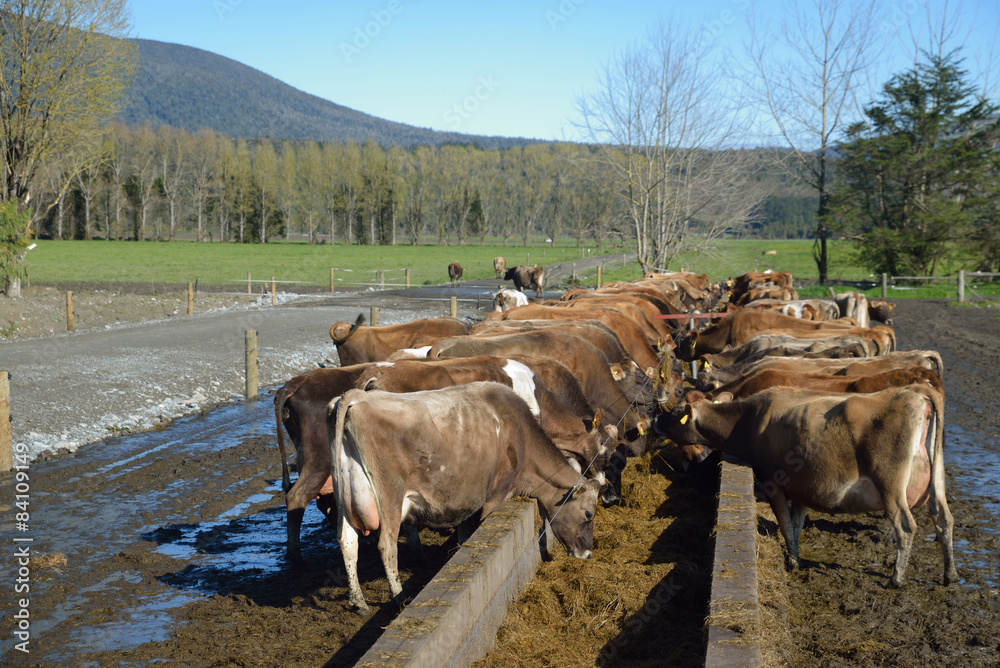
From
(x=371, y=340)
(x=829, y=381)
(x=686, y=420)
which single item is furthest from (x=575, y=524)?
(x=371, y=340)

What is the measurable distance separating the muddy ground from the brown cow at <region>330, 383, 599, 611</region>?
457mm

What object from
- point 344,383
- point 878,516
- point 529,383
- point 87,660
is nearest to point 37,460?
point 344,383

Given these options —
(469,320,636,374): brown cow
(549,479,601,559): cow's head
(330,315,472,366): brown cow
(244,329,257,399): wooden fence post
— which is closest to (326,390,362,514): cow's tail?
(549,479,601,559): cow's head

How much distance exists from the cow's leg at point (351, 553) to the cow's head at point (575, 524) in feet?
5.04

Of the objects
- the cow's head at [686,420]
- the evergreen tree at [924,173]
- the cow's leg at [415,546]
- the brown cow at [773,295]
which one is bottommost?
the cow's leg at [415,546]

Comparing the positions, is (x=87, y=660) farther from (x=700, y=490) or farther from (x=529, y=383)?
(x=700, y=490)

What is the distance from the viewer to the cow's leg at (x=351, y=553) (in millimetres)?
5164

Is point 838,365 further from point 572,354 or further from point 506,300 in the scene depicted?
point 506,300

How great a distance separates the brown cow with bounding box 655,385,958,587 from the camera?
5.75 meters

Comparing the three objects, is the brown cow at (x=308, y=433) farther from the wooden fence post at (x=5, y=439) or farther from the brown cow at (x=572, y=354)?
the wooden fence post at (x=5, y=439)

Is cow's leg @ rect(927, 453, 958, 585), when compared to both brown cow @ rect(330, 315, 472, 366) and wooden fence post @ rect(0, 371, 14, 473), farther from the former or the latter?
wooden fence post @ rect(0, 371, 14, 473)

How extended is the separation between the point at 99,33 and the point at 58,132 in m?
3.64

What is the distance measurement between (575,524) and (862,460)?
2.18 meters

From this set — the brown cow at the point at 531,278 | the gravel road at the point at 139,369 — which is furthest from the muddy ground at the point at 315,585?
the brown cow at the point at 531,278
